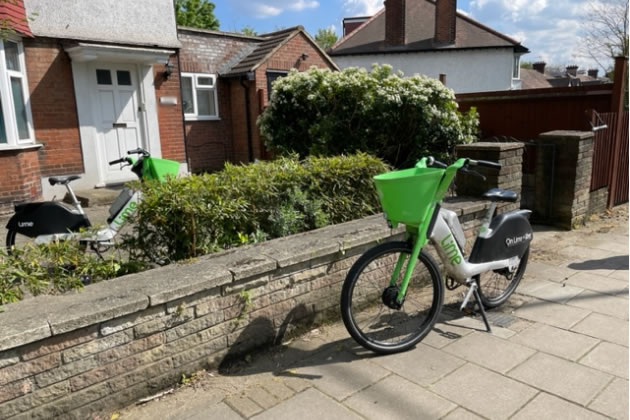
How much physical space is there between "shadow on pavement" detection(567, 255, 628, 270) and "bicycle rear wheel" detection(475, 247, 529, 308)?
3.80 feet

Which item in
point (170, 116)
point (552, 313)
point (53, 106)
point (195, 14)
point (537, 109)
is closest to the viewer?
point (552, 313)

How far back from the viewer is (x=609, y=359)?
300 centimetres

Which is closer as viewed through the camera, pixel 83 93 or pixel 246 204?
pixel 246 204

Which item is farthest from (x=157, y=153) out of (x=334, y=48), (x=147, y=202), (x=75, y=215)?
(x=334, y=48)

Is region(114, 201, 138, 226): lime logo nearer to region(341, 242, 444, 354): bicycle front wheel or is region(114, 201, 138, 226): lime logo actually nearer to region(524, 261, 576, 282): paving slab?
region(341, 242, 444, 354): bicycle front wheel

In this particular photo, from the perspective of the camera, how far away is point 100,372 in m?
2.48

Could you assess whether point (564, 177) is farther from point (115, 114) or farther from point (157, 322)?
point (115, 114)

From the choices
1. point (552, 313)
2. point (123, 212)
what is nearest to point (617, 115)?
point (552, 313)

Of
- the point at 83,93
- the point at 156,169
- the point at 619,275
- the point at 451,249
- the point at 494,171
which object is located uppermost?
the point at 83,93

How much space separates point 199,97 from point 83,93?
12.3 ft

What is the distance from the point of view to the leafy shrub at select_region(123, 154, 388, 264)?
3.32m

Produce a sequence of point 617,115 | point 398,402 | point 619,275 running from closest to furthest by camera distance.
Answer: point 398,402
point 619,275
point 617,115

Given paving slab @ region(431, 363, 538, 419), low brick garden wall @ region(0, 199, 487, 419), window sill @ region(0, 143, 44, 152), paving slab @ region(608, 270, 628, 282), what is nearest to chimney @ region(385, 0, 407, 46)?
window sill @ region(0, 143, 44, 152)

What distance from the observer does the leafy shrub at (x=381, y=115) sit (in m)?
7.44
